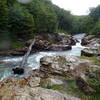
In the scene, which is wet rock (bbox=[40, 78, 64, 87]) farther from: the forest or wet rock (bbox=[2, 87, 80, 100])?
the forest

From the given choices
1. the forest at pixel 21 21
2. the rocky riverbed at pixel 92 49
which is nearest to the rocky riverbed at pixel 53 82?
the rocky riverbed at pixel 92 49

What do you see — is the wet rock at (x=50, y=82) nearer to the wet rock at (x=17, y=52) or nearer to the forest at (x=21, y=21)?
the wet rock at (x=17, y=52)

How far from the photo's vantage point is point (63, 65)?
8.64 metres

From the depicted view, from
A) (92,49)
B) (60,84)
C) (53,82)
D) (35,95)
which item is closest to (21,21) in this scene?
(92,49)

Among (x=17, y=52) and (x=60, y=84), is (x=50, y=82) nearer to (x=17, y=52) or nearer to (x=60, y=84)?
(x=60, y=84)

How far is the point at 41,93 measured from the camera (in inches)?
213

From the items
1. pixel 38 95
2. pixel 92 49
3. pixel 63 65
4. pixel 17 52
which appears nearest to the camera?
pixel 38 95

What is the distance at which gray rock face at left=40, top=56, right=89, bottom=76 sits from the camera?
8031mm

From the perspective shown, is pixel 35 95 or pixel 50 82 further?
pixel 50 82

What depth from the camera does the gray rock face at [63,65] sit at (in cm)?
803

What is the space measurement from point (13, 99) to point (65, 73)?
3615 mm

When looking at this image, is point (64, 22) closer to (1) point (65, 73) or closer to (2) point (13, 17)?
(2) point (13, 17)

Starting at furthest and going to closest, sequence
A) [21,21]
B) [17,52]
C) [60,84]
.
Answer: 1. [21,21]
2. [17,52]
3. [60,84]

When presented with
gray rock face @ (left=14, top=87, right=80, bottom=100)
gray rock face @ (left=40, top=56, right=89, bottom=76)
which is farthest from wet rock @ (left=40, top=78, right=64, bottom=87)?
gray rock face @ (left=14, top=87, right=80, bottom=100)
